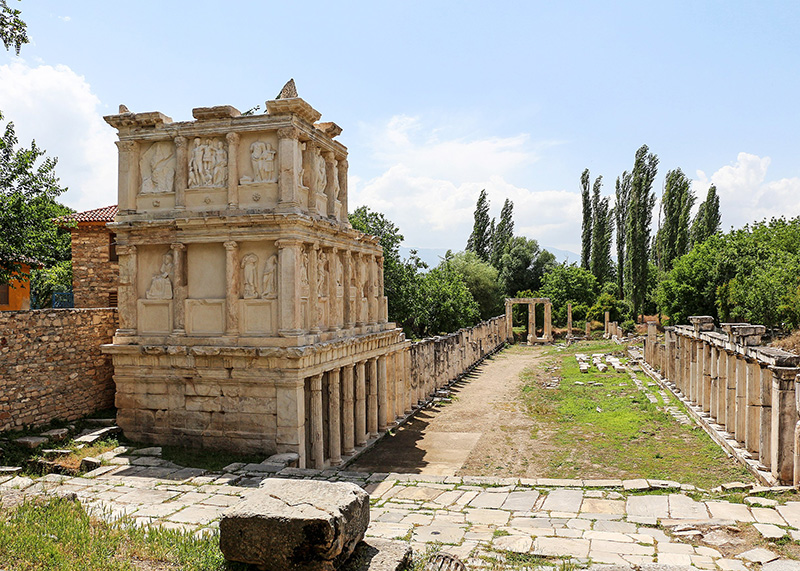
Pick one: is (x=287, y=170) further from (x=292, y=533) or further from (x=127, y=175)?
(x=292, y=533)

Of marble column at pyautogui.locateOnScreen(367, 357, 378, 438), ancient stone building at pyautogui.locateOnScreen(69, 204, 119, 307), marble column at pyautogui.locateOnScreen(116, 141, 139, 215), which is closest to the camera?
marble column at pyautogui.locateOnScreen(116, 141, 139, 215)

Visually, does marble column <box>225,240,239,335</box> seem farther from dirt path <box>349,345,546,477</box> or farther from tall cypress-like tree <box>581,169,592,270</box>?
tall cypress-like tree <box>581,169,592,270</box>

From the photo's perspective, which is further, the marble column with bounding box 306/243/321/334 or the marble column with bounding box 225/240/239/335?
the marble column with bounding box 306/243/321/334

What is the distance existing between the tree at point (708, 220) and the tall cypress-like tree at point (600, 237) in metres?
7.45

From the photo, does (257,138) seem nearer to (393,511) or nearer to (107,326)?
(107,326)

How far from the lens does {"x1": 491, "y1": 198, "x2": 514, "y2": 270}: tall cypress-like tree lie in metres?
61.2

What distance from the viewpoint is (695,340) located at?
2095cm

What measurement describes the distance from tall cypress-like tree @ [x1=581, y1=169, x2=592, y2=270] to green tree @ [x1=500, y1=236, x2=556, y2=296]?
3.12 meters

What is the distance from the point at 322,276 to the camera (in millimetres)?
14391

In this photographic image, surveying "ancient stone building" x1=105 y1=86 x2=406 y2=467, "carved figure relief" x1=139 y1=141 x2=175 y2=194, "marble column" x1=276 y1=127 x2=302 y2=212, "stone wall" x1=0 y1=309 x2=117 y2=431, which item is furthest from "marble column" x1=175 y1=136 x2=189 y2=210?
"stone wall" x1=0 y1=309 x2=117 y2=431

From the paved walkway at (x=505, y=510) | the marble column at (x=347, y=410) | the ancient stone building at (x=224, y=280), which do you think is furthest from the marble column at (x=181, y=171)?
the marble column at (x=347, y=410)

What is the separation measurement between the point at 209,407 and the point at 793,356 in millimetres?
11845

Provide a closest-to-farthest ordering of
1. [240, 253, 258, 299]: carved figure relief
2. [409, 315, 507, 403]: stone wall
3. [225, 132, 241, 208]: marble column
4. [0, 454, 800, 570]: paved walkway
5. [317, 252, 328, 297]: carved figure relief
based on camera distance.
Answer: [0, 454, 800, 570]: paved walkway < [240, 253, 258, 299]: carved figure relief < [225, 132, 241, 208]: marble column < [317, 252, 328, 297]: carved figure relief < [409, 315, 507, 403]: stone wall

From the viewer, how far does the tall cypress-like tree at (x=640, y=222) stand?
164ft
